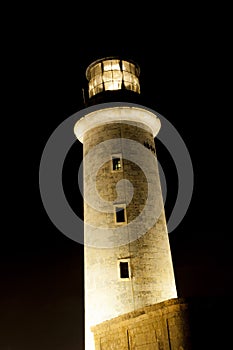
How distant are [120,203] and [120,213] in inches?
15.9

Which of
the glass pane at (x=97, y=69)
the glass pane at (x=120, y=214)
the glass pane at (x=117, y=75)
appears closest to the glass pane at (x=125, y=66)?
the glass pane at (x=117, y=75)

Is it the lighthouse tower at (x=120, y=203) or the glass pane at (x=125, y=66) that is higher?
the glass pane at (x=125, y=66)

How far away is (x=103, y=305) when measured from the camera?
15.0 m

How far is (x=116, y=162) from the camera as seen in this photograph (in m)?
17.4

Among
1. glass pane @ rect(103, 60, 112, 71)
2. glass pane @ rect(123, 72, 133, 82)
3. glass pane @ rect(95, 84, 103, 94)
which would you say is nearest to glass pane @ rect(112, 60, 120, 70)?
glass pane @ rect(103, 60, 112, 71)

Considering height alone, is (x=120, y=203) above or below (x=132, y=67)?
below

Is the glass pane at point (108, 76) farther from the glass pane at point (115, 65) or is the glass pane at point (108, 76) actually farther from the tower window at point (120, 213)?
the tower window at point (120, 213)

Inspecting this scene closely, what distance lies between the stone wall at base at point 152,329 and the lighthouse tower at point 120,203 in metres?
2.07

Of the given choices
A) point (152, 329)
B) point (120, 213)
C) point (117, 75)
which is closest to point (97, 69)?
point (117, 75)

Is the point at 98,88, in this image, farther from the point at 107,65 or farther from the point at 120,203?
the point at 120,203

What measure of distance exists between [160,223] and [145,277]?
251cm

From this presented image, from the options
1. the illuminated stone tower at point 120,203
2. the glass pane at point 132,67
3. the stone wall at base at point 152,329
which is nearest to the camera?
the stone wall at base at point 152,329

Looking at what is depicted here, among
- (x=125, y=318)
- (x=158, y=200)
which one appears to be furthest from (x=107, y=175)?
(x=125, y=318)

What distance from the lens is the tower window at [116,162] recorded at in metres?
17.2
